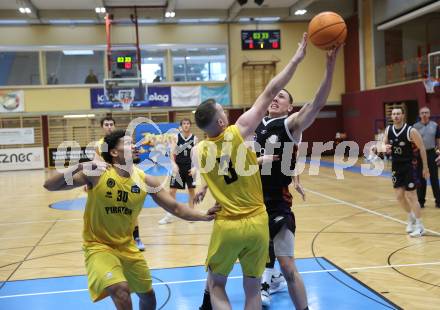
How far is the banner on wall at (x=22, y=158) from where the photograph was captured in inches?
896

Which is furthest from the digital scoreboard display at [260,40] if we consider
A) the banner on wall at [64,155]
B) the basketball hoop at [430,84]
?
the banner on wall at [64,155]

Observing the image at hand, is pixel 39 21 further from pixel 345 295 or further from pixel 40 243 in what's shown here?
pixel 345 295

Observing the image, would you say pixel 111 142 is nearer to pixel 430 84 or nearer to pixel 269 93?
pixel 269 93

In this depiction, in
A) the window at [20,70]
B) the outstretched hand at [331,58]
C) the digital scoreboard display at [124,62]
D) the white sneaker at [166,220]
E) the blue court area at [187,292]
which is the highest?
the window at [20,70]

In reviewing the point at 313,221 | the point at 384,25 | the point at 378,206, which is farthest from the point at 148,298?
the point at 384,25

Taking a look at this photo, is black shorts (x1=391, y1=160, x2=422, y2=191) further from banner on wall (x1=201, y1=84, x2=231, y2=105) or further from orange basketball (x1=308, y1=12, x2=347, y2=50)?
banner on wall (x1=201, y1=84, x2=231, y2=105)

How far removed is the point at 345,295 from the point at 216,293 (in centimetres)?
195

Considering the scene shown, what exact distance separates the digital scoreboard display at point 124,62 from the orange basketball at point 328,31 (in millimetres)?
14858

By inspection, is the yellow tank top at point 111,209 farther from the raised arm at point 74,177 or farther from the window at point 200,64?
the window at point 200,64

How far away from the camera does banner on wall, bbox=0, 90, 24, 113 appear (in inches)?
909

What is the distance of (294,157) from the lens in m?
3.97

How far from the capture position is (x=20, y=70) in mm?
23844

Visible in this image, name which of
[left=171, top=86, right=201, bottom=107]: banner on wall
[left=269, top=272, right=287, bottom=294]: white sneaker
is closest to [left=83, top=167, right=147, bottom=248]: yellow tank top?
[left=269, top=272, right=287, bottom=294]: white sneaker

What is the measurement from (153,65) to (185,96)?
7.58 ft
